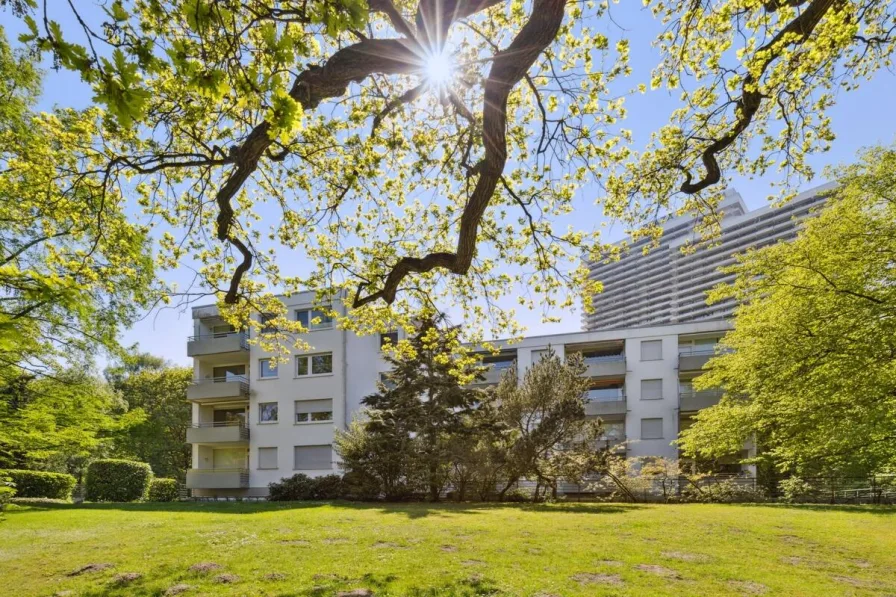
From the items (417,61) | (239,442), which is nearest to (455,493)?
(239,442)

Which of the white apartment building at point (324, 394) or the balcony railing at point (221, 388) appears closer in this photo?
the white apartment building at point (324, 394)

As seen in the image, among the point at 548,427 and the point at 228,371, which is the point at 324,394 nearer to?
the point at 228,371

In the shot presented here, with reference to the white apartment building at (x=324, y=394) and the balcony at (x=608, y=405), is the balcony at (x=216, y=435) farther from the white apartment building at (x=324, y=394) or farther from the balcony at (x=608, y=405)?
the balcony at (x=608, y=405)

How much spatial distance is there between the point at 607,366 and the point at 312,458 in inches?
743

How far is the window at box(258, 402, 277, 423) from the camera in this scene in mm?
31556

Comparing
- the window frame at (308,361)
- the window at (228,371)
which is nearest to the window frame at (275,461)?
the window frame at (308,361)

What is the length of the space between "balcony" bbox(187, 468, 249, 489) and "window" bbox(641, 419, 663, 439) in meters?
24.0

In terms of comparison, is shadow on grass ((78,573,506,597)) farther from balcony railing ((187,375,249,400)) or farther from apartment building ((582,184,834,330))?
balcony railing ((187,375,249,400))

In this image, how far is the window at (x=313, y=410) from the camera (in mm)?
30766

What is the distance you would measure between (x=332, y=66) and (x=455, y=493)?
65.3 feet

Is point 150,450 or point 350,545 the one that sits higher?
point 350,545

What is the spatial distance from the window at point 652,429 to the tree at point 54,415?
26.5 m

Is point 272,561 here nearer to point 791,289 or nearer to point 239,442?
point 791,289

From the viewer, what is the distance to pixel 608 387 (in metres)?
35.0
